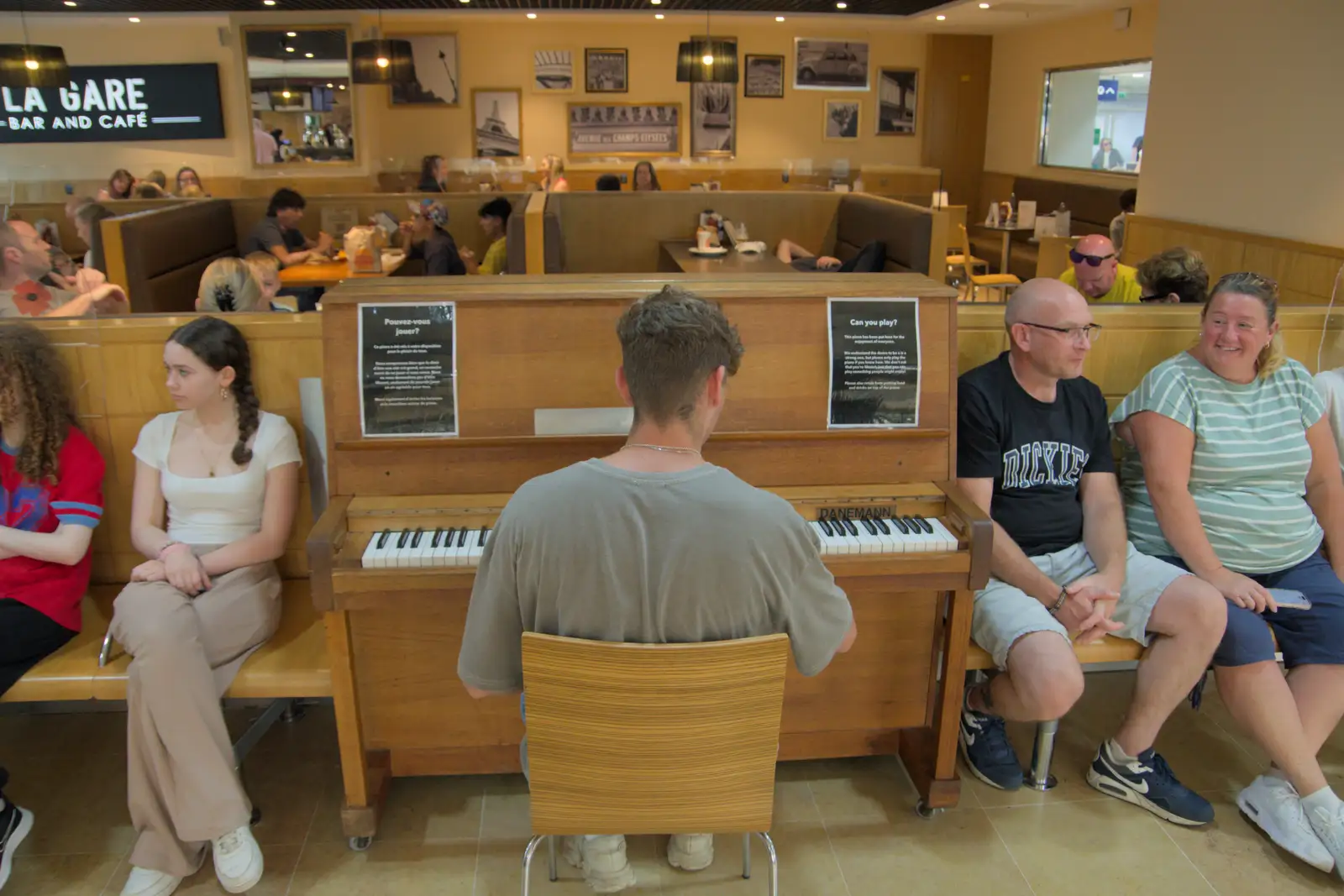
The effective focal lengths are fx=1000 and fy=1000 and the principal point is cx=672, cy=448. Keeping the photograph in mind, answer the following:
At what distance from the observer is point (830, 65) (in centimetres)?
1132

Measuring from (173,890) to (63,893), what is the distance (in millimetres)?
235

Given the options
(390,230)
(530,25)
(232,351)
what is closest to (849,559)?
(232,351)

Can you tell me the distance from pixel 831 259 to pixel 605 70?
5942 millimetres

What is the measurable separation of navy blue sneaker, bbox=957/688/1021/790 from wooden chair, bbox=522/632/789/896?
3.61 ft

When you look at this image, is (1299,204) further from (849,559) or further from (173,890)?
(173,890)

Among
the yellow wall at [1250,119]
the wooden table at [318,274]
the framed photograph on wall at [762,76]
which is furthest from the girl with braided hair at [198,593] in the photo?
the framed photograph on wall at [762,76]

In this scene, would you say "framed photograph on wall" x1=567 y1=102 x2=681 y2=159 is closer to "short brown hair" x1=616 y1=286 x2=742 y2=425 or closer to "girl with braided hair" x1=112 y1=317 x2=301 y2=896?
"girl with braided hair" x1=112 y1=317 x2=301 y2=896

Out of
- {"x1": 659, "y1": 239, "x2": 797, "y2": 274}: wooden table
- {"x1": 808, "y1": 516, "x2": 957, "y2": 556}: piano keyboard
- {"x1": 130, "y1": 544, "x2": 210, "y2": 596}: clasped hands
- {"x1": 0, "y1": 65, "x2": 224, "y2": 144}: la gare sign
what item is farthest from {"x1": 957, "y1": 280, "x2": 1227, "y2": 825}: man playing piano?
{"x1": 0, "y1": 65, "x2": 224, "y2": 144}: la gare sign

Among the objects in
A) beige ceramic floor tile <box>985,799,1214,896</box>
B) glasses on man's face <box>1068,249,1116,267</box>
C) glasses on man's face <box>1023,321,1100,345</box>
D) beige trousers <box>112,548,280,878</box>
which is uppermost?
glasses on man's face <box>1068,249,1116,267</box>

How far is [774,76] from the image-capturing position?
1127cm

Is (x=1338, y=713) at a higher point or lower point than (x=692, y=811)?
lower

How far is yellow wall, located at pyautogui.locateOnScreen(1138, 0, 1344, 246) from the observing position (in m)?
5.09

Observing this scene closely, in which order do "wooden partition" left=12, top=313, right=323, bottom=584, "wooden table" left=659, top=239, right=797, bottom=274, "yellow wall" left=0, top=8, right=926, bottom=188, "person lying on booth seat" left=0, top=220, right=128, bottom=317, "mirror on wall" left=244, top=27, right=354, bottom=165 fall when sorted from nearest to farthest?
"wooden partition" left=12, top=313, right=323, bottom=584 < "person lying on booth seat" left=0, top=220, right=128, bottom=317 < "wooden table" left=659, top=239, right=797, bottom=274 < "mirror on wall" left=244, top=27, right=354, bottom=165 < "yellow wall" left=0, top=8, right=926, bottom=188

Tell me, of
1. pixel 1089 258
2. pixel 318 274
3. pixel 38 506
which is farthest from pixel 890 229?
pixel 38 506
